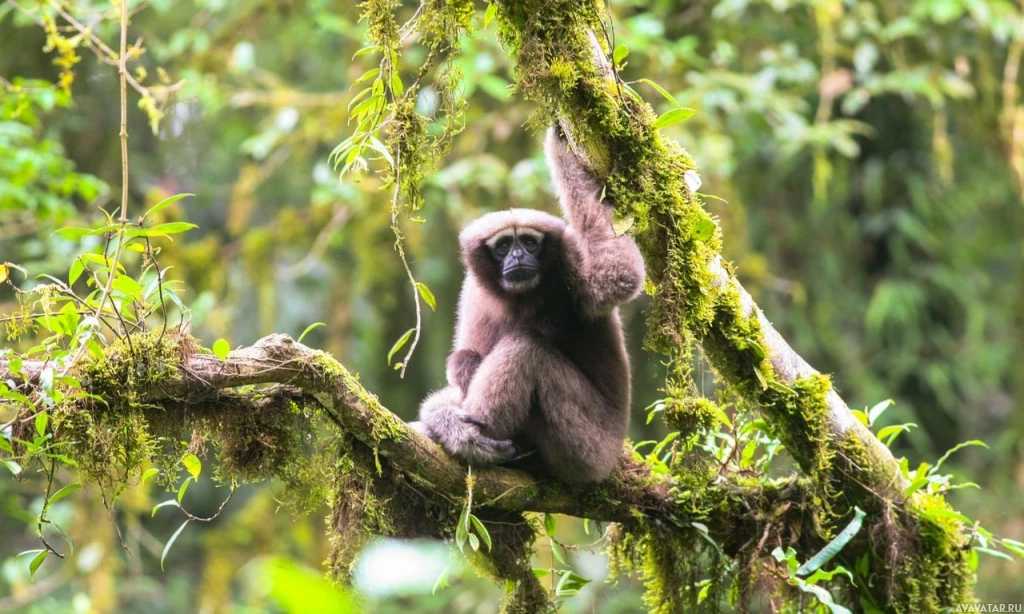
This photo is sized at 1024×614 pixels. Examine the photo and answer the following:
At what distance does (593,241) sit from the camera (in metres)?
5.15

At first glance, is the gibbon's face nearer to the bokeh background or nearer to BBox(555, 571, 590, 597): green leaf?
BBox(555, 571, 590, 597): green leaf

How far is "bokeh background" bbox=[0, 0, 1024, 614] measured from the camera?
31.6 feet

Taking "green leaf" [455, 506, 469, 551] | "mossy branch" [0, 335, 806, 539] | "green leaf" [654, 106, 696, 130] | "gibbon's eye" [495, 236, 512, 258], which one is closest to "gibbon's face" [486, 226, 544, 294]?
"gibbon's eye" [495, 236, 512, 258]

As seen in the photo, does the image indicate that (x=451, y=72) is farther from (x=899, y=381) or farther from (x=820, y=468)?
(x=899, y=381)

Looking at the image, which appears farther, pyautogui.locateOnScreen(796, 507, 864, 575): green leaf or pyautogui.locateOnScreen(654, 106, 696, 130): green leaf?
pyautogui.locateOnScreen(796, 507, 864, 575): green leaf

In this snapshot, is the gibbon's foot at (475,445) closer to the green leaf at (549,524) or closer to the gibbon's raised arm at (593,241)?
the green leaf at (549,524)

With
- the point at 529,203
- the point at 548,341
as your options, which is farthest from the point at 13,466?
the point at 529,203

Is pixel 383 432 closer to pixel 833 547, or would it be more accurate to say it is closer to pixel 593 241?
pixel 593 241

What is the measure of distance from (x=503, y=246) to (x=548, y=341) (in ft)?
2.66

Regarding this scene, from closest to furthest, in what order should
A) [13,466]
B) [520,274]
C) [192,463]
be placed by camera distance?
[13,466] < [192,463] < [520,274]

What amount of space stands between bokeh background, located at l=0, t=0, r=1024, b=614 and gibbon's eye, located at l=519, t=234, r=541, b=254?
230cm

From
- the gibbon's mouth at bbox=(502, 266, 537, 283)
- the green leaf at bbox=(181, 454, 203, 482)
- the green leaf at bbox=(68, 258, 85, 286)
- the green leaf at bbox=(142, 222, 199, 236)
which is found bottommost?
the green leaf at bbox=(181, 454, 203, 482)

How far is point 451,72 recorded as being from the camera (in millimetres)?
4914

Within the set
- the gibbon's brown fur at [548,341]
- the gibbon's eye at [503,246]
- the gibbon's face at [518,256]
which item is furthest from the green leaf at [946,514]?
the gibbon's eye at [503,246]
